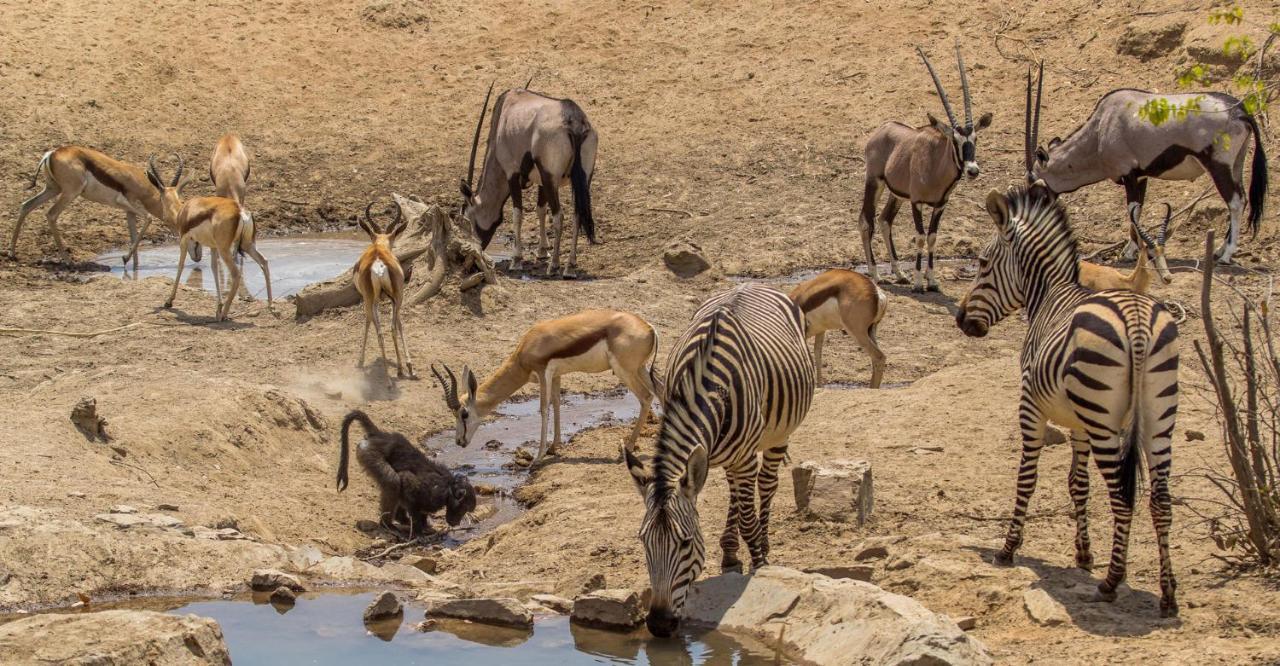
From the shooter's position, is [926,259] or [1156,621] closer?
[1156,621]

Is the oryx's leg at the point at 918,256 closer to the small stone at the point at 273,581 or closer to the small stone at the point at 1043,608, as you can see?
the small stone at the point at 1043,608

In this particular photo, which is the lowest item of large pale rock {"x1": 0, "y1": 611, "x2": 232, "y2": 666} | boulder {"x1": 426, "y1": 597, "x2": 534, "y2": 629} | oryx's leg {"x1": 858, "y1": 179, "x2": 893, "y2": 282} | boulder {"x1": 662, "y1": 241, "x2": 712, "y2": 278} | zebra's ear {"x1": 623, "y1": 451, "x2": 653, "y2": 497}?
boulder {"x1": 426, "y1": 597, "x2": 534, "y2": 629}

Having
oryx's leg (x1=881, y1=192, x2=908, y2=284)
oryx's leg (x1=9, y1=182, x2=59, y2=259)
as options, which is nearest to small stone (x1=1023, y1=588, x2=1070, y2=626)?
oryx's leg (x1=881, y1=192, x2=908, y2=284)

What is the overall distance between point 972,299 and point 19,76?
18861 millimetres

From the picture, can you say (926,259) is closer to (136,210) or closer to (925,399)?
(925,399)

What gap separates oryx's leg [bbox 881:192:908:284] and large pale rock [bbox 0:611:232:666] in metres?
11.9

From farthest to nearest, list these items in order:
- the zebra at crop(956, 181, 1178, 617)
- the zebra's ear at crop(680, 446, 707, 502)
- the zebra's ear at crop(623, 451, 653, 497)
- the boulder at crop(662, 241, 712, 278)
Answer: the boulder at crop(662, 241, 712, 278), the zebra at crop(956, 181, 1178, 617), the zebra's ear at crop(623, 451, 653, 497), the zebra's ear at crop(680, 446, 707, 502)

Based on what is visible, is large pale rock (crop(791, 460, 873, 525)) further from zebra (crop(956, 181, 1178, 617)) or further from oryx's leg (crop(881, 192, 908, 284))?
oryx's leg (crop(881, 192, 908, 284))

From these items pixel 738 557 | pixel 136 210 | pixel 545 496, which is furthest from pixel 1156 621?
pixel 136 210

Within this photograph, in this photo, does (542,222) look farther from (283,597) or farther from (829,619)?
(829,619)

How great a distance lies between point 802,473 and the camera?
9.30 metres

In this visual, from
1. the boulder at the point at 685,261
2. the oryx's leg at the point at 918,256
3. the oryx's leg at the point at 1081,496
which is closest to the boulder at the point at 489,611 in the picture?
the oryx's leg at the point at 1081,496

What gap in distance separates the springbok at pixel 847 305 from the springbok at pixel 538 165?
516 cm

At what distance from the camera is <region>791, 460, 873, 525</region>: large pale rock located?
354 inches
